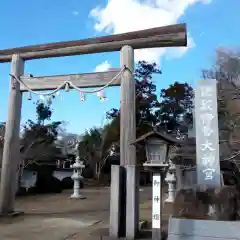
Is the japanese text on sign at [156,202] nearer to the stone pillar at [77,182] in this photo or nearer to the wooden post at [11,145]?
the wooden post at [11,145]

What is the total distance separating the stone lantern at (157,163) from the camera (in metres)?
5.57

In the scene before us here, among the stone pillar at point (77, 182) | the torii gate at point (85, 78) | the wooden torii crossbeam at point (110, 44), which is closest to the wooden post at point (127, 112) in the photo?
the torii gate at point (85, 78)

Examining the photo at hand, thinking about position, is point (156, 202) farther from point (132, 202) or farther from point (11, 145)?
point (11, 145)

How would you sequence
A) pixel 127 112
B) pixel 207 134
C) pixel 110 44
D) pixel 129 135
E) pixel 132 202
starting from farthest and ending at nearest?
pixel 110 44, pixel 127 112, pixel 129 135, pixel 207 134, pixel 132 202

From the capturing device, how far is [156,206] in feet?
18.2

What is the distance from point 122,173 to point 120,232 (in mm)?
1226

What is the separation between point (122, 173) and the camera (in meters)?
6.77

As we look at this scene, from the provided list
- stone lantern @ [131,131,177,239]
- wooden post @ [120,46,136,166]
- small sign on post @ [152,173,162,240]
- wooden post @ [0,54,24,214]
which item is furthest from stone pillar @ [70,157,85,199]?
stone lantern @ [131,131,177,239]

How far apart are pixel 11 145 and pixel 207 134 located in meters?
5.61

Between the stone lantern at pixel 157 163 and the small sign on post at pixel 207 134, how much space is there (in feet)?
5.30

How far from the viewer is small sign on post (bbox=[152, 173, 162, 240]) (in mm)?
5533

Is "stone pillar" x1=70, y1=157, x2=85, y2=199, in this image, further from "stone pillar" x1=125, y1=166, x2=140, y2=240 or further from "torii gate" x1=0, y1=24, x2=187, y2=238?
"stone pillar" x1=125, y1=166, x2=140, y2=240

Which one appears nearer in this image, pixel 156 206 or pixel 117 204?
pixel 156 206

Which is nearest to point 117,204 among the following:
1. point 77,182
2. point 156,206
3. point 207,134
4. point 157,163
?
point 156,206
